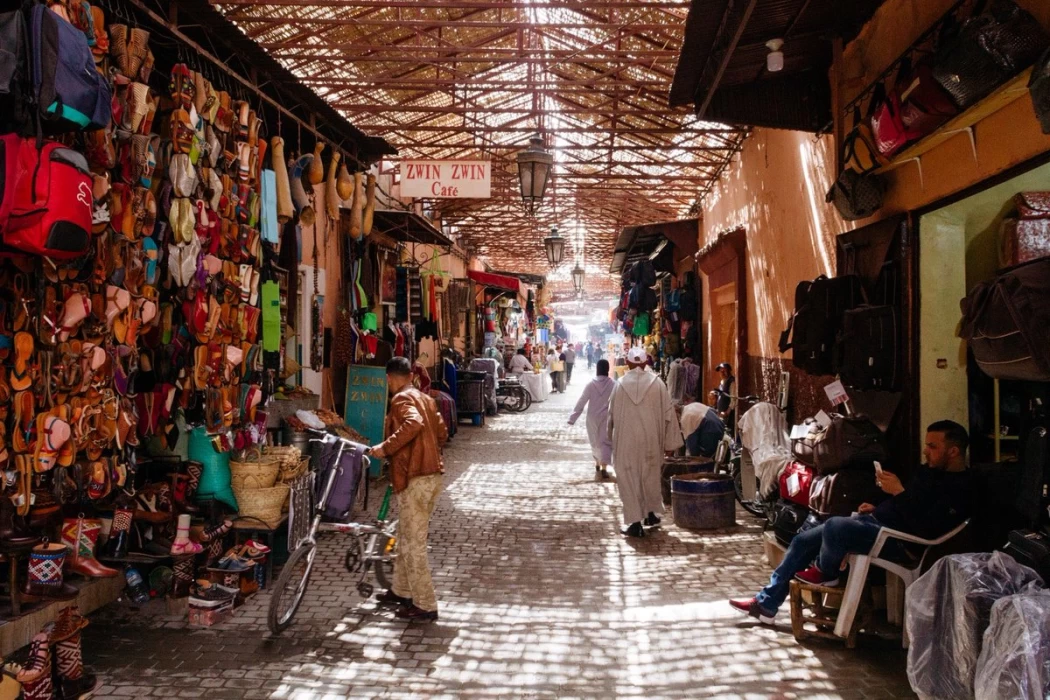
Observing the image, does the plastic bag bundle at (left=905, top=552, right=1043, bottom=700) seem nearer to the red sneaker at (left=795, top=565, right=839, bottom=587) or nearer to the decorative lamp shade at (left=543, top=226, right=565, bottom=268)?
the red sneaker at (left=795, top=565, right=839, bottom=587)

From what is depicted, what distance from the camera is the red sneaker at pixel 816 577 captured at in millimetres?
4469

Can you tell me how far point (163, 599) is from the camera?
504 cm

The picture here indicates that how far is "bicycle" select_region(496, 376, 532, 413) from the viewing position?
1919cm

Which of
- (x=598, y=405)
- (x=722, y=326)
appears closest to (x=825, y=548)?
(x=598, y=405)

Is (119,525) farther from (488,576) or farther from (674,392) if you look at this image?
(674,392)

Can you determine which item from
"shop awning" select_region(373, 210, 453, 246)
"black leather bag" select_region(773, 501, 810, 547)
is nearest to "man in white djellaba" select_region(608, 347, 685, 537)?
"black leather bag" select_region(773, 501, 810, 547)

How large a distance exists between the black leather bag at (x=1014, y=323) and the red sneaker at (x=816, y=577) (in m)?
1.51

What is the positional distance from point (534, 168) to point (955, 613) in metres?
6.62

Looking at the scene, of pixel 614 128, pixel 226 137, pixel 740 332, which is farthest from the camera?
pixel 614 128

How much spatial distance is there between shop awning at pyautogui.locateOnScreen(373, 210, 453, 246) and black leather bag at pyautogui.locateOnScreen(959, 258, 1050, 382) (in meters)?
7.79

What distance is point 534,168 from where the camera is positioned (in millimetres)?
8828

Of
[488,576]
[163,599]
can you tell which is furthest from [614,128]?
[163,599]

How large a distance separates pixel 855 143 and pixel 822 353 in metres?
1.43

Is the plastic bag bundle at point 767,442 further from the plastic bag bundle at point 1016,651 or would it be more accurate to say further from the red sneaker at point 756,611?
the plastic bag bundle at point 1016,651
